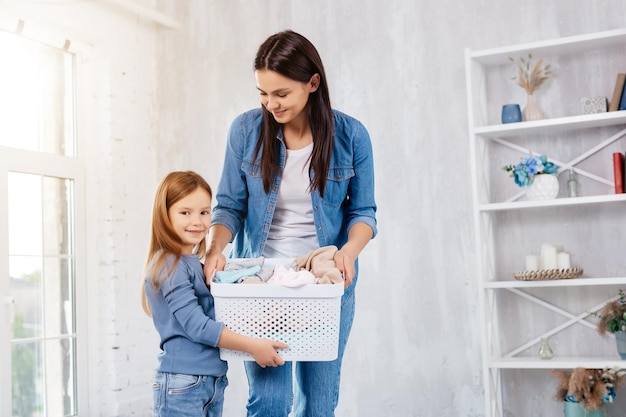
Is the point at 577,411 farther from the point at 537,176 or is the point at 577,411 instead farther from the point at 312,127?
the point at 312,127

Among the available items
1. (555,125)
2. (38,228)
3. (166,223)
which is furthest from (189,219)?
(38,228)

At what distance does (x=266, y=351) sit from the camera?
5.51 feet

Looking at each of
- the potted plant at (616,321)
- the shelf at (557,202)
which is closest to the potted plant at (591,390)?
the potted plant at (616,321)

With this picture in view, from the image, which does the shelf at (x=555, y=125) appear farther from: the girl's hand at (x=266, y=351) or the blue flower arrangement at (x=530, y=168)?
the girl's hand at (x=266, y=351)

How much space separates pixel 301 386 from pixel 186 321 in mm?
373

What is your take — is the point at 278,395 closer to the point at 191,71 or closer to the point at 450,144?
the point at 450,144

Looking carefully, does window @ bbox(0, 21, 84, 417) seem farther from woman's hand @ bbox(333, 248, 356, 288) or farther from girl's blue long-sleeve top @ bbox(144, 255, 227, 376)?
woman's hand @ bbox(333, 248, 356, 288)

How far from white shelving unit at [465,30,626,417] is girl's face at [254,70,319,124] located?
174cm

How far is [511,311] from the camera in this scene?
140 inches

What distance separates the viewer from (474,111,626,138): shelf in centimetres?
320

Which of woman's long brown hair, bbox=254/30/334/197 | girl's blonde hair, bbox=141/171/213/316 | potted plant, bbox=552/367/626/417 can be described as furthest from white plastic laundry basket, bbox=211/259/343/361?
potted plant, bbox=552/367/626/417

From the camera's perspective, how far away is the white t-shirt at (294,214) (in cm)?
192

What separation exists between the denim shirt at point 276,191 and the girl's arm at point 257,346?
29 centimetres

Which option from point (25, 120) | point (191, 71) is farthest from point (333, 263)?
point (191, 71)
